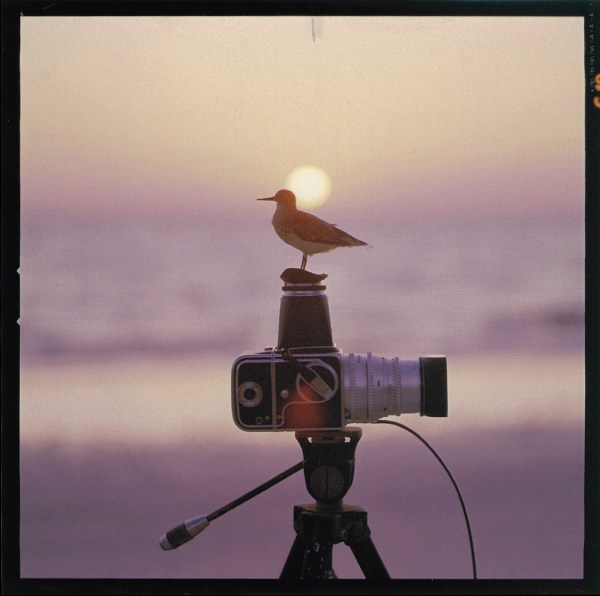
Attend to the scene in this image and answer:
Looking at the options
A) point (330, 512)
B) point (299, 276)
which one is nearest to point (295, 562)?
point (330, 512)

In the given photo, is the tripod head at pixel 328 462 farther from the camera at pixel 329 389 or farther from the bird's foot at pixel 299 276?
the bird's foot at pixel 299 276

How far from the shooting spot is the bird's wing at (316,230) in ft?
6.70

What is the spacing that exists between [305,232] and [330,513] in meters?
0.66

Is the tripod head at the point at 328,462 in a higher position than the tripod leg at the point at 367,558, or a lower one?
higher

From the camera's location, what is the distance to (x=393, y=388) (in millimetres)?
1849

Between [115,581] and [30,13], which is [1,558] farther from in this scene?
[30,13]

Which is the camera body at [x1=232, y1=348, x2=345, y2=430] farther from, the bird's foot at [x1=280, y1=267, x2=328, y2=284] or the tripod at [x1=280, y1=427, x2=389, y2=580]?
the bird's foot at [x1=280, y1=267, x2=328, y2=284]

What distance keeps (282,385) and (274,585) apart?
21.2 inches

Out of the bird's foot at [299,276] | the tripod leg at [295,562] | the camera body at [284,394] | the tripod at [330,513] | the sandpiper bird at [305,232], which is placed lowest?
the tripod leg at [295,562]

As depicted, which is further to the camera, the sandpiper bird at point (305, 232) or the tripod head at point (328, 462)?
the sandpiper bird at point (305, 232)

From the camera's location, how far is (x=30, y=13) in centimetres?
210

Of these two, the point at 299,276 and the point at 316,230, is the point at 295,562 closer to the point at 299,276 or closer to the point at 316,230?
the point at 299,276

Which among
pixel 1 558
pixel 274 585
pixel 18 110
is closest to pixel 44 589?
pixel 1 558

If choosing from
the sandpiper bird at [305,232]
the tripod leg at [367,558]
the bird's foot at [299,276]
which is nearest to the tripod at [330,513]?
the tripod leg at [367,558]
